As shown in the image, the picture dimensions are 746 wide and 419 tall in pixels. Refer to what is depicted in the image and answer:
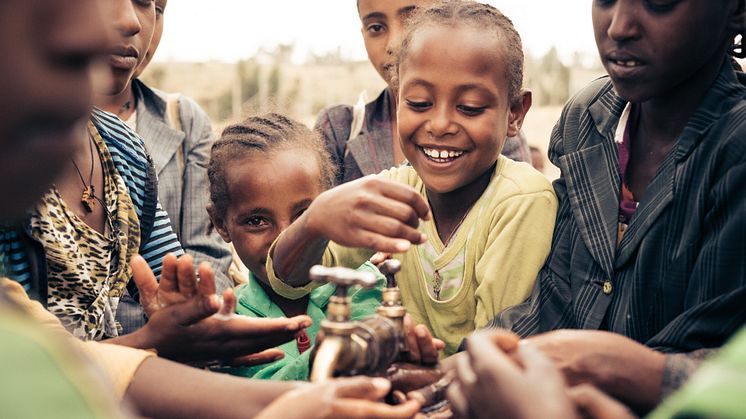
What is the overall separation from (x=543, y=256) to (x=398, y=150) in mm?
1568

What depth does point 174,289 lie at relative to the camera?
7.29 feet

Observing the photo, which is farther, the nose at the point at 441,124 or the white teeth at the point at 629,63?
the nose at the point at 441,124

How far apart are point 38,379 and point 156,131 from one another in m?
3.15

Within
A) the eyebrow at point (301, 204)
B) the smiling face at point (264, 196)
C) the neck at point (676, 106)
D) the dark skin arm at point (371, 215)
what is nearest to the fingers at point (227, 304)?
the dark skin arm at point (371, 215)

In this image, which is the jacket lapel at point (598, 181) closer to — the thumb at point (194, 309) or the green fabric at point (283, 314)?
the green fabric at point (283, 314)

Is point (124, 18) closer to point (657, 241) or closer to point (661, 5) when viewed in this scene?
point (661, 5)

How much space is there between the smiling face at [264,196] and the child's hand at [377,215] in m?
0.68

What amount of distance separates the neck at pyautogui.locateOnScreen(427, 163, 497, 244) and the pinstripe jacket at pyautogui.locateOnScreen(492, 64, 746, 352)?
24 cm

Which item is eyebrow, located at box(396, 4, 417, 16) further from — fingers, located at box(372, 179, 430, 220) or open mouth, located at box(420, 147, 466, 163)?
fingers, located at box(372, 179, 430, 220)

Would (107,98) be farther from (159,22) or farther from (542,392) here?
(542,392)

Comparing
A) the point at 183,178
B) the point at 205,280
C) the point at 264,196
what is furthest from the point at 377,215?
the point at 183,178

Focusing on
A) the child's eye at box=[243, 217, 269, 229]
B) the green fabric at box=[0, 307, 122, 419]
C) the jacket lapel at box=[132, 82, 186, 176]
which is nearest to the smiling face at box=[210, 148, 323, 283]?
the child's eye at box=[243, 217, 269, 229]

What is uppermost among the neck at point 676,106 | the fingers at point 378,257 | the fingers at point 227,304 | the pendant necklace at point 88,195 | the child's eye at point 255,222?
the neck at point 676,106

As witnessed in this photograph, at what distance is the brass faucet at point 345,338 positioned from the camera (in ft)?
5.33
